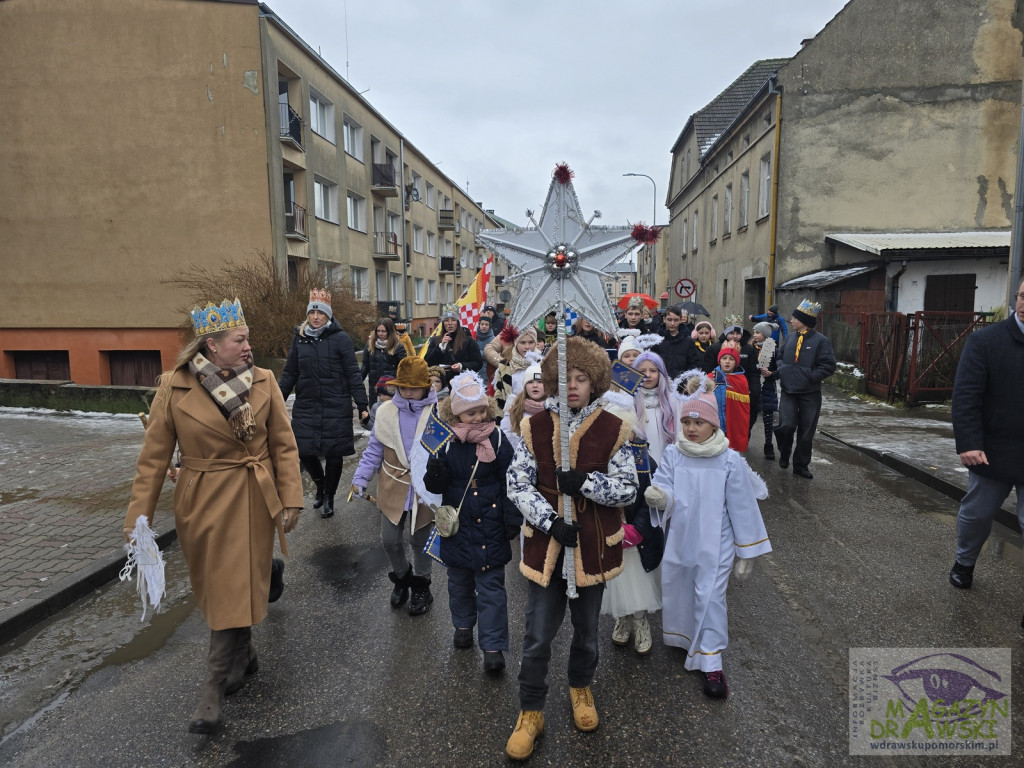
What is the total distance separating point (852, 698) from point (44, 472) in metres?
8.58

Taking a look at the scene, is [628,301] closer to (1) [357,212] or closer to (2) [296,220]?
(2) [296,220]

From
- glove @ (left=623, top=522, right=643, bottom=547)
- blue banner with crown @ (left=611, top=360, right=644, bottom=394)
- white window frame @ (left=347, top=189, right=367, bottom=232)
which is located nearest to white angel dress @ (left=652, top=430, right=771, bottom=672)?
glove @ (left=623, top=522, right=643, bottom=547)

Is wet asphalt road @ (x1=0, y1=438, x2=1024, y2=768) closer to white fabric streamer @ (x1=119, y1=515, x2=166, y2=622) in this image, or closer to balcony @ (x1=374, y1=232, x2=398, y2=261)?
white fabric streamer @ (x1=119, y1=515, x2=166, y2=622)

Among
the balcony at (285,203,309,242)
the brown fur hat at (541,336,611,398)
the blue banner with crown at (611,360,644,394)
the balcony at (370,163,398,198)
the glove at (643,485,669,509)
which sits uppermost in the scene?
the balcony at (370,163,398,198)

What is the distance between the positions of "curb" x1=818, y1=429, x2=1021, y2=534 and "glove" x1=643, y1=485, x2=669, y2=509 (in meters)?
3.81

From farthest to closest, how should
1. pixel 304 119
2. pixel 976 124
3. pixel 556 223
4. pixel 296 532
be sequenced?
pixel 304 119, pixel 976 124, pixel 296 532, pixel 556 223

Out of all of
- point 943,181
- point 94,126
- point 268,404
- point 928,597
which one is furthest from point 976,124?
point 94,126

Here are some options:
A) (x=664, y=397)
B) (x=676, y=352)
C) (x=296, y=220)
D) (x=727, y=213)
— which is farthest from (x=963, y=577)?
(x=727, y=213)

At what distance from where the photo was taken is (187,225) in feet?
62.7

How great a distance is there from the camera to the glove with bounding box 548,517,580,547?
106 inches

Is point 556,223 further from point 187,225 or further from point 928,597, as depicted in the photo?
point 187,225

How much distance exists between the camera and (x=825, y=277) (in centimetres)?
1734

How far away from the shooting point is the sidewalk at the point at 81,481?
456cm

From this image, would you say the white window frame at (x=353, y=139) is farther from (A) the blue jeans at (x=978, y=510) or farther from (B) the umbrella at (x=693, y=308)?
(A) the blue jeans at (x=978, y=510)
